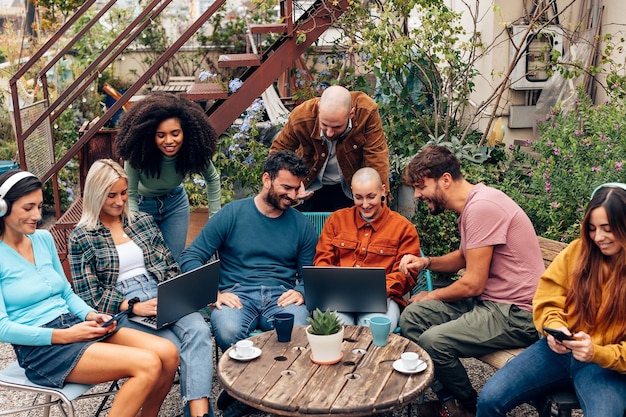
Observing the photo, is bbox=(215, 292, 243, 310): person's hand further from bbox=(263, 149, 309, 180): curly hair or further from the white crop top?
bbox=(263, 149, 309, 180): curly hair

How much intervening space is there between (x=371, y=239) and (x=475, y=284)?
0.67m

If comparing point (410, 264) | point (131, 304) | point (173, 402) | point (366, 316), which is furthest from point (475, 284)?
point (173, 402)

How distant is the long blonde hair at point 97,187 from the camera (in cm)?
370

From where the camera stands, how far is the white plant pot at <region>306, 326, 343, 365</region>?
123 inches

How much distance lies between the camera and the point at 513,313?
11.9ft

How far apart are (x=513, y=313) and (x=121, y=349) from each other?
1.81m

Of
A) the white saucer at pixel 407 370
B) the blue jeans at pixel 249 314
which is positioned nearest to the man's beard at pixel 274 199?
the blue jeans at pixel 249 314

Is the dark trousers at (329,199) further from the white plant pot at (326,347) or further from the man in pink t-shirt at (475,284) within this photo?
the white plant pot at (326,347)

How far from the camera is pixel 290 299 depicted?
3971 millimetres

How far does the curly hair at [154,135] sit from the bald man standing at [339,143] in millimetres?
627

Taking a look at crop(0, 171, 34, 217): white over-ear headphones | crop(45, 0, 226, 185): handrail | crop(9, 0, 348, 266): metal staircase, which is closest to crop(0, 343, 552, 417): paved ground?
crop(0, 171, 34, 217): white over-ear headphones

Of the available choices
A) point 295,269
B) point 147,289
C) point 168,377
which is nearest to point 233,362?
point 168,377

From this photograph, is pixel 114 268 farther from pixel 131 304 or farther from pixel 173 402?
pixel 173 402

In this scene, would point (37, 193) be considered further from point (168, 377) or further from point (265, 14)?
point (265, 14)
